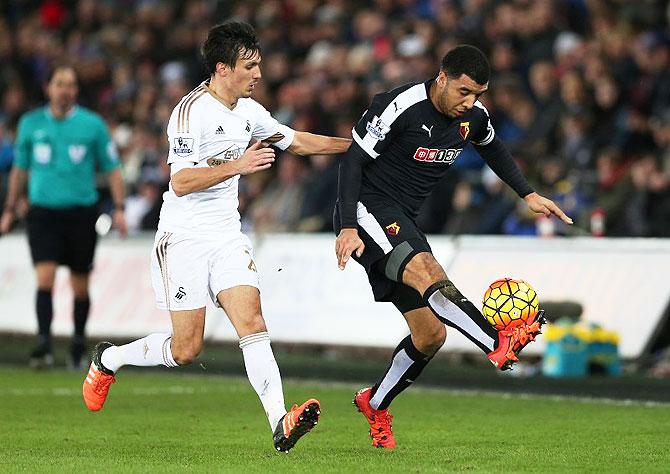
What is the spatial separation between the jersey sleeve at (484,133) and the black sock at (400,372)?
1.30 meters

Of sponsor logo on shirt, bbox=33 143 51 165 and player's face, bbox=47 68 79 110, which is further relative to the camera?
sponsor logo on shirt, bbox=33 143 51 165

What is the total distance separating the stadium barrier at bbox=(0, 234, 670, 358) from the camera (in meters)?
14.1

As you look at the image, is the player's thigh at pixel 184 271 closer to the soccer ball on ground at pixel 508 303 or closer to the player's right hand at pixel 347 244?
the player's right hand at pixel 347 244

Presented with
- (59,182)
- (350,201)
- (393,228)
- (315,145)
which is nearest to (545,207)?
(393,228)

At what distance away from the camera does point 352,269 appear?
1560 cm

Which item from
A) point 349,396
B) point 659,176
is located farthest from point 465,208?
point 349,396

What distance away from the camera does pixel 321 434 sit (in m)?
9.18

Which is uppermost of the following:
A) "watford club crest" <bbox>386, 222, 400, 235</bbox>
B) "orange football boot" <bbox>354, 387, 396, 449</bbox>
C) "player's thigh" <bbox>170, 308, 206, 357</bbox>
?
"watford club crest" <bbox>386, 222, 400, 235</bbox>

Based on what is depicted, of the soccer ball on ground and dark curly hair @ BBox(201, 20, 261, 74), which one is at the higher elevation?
dark curly hair @ BBox(201, 20, 261, 74)

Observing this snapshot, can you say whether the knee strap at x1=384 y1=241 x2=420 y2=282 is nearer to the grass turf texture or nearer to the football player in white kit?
the football player in white kit

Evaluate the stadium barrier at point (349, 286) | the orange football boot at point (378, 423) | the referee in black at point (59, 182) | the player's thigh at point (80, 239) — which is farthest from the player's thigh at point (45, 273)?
the orange football boot at point (378, 423)

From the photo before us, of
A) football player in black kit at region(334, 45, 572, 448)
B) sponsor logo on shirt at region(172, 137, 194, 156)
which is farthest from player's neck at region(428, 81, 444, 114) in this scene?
sponsor logo on shirt at region(172, 137, 194, 156)

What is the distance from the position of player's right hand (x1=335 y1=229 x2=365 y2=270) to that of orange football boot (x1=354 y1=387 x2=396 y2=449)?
3.04 feet

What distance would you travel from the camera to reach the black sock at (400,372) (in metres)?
8.79
